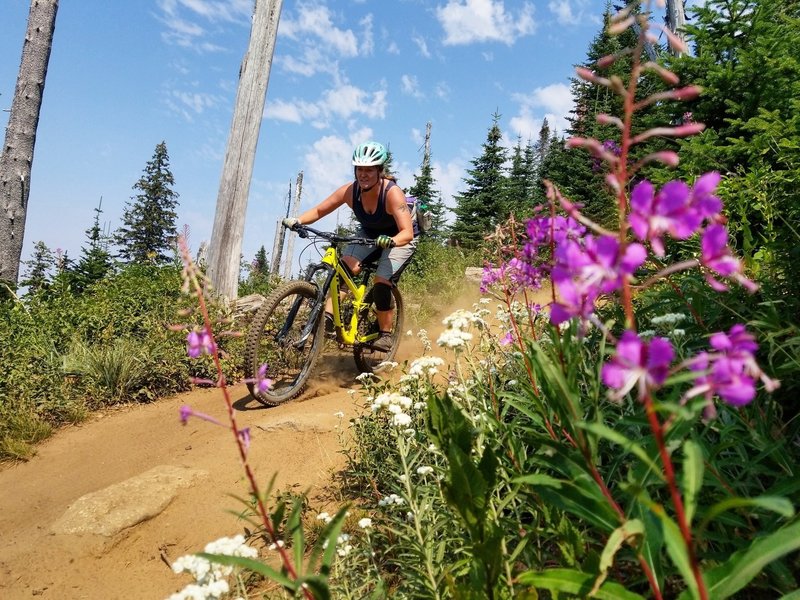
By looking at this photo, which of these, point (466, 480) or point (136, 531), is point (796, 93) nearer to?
point (466, 480)

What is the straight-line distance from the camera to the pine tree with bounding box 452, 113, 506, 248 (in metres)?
23.2

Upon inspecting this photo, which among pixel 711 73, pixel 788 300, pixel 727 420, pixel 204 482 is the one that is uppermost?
pixel 711 73

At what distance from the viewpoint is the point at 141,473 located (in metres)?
4.23

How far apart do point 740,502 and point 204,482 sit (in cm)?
393

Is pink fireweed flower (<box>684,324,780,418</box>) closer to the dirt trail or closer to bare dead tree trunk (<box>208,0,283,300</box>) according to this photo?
the dirt trail

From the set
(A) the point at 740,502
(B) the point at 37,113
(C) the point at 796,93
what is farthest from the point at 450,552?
(B) the point at 37,113

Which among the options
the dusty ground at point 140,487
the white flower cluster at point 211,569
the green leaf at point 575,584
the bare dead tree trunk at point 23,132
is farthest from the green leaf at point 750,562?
the bare dead tree trunk at point 23,132

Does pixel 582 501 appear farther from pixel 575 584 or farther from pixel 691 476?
pixel 691 476

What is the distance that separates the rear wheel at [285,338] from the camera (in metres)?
4.95

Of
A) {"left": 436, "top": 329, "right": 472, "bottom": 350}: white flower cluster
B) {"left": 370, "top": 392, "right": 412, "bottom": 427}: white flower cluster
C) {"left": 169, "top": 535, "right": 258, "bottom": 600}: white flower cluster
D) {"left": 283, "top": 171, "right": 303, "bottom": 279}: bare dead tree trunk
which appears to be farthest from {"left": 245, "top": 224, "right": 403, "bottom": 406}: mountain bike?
{"left": 283, "top": 171, "right": 303, "bottom": 279}: bare dead tree trunk

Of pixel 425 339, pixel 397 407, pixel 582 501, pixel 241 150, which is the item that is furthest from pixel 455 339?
pixel 241 150

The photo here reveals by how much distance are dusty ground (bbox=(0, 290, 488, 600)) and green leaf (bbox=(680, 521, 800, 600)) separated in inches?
106

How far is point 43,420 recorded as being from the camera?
5.33m

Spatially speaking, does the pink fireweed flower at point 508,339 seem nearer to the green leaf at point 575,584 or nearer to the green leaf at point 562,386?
the green leaf at point 562,386
